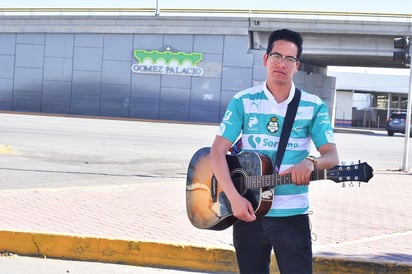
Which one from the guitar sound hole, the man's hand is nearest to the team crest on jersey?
the guitar sound hole

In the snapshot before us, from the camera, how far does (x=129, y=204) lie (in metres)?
8.75

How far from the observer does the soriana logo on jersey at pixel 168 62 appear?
44.4 metres

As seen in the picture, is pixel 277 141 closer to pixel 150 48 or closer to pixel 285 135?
pixel 285 135

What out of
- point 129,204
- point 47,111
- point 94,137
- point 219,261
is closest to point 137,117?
point 47,111

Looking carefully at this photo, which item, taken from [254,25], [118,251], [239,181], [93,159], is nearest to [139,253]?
[118,251]

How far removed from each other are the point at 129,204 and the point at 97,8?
3856 cm

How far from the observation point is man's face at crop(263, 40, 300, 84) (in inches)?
133

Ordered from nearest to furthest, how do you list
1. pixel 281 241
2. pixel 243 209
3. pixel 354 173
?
pixel 354 173 < pixel 243 209 < pixel 281 241

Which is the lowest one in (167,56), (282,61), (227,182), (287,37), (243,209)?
(243,209)

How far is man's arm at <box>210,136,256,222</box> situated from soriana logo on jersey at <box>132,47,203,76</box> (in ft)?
135

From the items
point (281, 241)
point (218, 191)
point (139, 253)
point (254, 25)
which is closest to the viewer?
point (281, 241)

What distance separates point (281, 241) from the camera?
333cm

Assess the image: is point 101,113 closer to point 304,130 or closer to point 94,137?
point 94,137

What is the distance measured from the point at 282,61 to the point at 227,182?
2.12 ft
